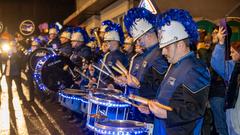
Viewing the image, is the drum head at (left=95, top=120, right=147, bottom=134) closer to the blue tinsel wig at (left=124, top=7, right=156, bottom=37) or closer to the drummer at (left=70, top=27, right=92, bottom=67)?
the blue tinsel wig at (left=124, top=7, right=156, bottom=37)

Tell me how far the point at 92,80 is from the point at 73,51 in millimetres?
2801

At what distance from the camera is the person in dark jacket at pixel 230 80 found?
4711mm

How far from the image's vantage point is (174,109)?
3.28 m

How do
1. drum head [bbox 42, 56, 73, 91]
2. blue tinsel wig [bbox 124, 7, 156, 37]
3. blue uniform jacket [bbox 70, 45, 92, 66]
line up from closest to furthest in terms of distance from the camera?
blue tinsel wig [bbox 124, 7, 156, 37], blue uniform jacket [bbox 70, 45, 92, 66], drum head [bbox 42, 56, 73, 91]

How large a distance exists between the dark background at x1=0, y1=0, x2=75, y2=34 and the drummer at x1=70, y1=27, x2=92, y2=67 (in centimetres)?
2331

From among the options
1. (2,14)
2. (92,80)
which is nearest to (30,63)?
(92,80)

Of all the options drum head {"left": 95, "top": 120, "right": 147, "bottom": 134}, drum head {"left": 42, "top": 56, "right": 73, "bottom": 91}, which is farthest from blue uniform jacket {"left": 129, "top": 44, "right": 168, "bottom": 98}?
drum head {"left": 42, "top": 56, "right": 73, "bottom": 91}

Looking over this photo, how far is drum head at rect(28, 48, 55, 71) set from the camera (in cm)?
1084

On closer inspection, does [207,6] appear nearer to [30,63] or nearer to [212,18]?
[212,18]

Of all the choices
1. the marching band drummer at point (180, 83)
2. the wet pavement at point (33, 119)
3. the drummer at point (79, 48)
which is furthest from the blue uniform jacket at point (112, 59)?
the marching band drummer at point (180, 83)

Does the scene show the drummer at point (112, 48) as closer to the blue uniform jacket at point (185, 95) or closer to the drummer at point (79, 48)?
the drummer at point (79, 48)

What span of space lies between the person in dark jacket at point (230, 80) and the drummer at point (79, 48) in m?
4.83

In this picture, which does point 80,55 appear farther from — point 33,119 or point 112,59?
point 112,59

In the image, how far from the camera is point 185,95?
3.30 meters
